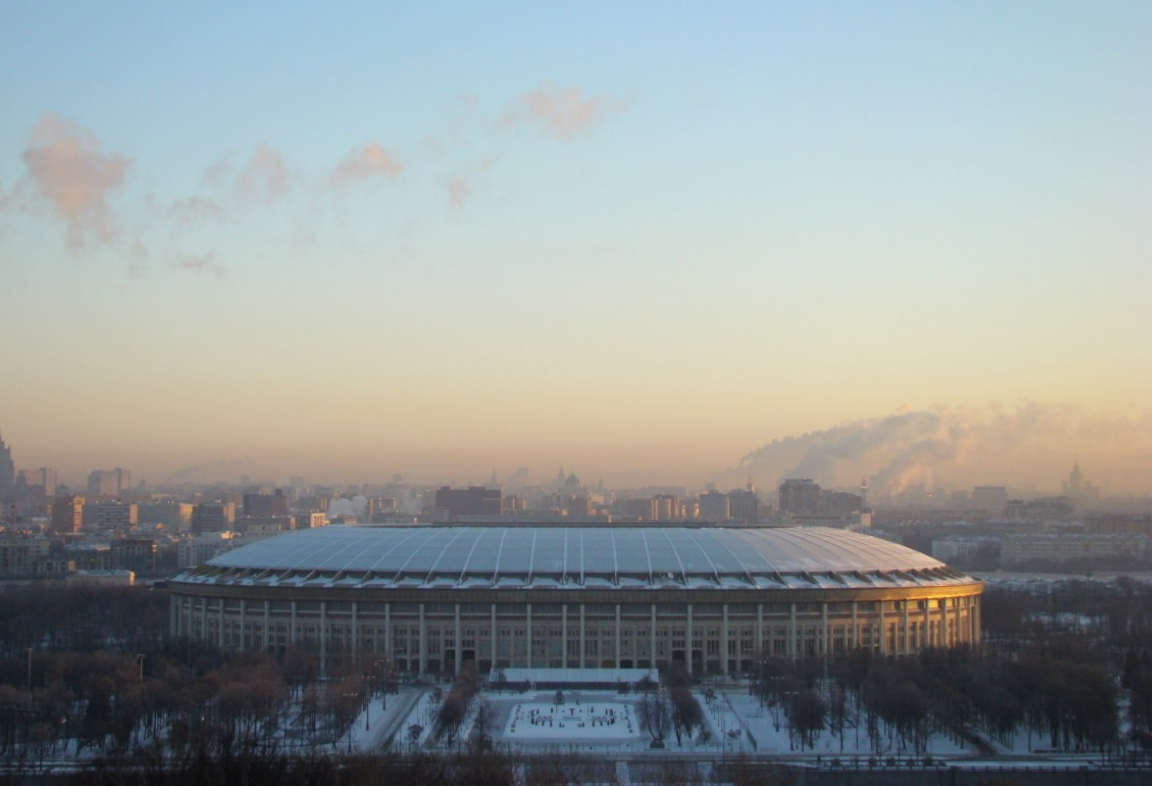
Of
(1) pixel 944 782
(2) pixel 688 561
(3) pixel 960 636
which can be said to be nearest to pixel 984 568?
(3) pixel 960 636

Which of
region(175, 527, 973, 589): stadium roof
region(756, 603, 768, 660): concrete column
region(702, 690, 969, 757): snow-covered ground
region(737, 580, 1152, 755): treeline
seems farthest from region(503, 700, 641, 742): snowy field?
region(756, 603, 768, 660): concrete column

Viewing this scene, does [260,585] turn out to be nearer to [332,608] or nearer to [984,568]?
[332,608]

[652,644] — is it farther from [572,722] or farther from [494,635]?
[572,722]

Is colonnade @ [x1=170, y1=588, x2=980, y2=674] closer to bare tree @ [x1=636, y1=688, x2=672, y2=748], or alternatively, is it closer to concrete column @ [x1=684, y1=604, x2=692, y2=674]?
concrete column @ [x1=684, y1=604, x2=692, y2=674]

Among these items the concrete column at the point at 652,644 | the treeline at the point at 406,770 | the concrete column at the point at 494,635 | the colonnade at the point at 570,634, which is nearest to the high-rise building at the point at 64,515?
the colonnade at the point at 570,634

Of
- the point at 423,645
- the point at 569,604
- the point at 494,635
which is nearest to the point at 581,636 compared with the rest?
the point at 569,604

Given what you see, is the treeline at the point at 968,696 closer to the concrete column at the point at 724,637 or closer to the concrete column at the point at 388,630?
the concrete column at the point at 724,637
